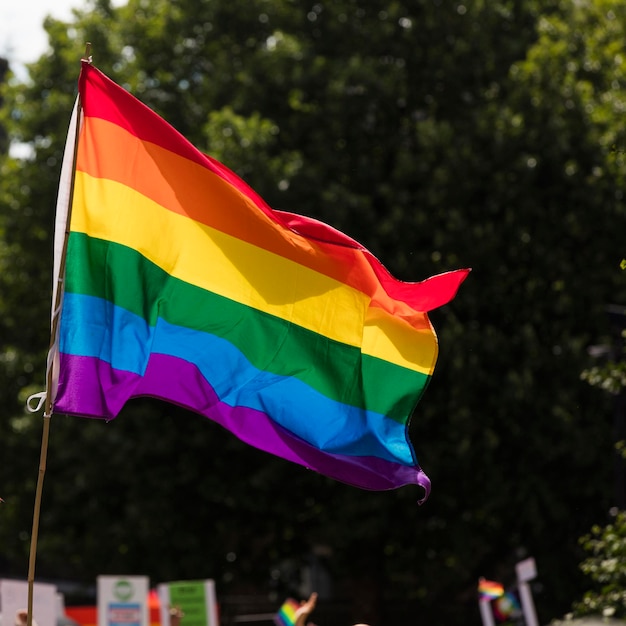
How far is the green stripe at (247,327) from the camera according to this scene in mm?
5820

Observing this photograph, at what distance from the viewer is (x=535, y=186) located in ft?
64.2

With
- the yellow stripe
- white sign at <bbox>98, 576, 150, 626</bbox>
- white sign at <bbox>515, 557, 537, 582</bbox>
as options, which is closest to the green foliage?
the yellow stripe

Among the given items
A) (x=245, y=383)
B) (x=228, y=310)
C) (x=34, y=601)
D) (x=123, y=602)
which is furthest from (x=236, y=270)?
(x=123, y=602)

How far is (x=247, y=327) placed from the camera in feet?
20.6

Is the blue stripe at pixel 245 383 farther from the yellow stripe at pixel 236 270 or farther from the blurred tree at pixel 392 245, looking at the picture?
the blurred tree at pixel 392 245

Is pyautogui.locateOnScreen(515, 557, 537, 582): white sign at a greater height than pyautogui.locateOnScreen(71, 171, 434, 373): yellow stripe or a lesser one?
greater

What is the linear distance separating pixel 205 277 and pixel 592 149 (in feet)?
46.3

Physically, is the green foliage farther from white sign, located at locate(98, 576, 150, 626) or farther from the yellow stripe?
white sign, located at locate(98, 576, 150, 626)

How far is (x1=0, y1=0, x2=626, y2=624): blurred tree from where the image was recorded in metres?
18.9

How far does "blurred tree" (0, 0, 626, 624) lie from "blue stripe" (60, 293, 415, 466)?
1212 centimetres

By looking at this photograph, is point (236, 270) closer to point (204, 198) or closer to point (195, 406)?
point (204, 198)

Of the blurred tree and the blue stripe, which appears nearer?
the blue stripe

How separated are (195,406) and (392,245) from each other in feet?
44.6

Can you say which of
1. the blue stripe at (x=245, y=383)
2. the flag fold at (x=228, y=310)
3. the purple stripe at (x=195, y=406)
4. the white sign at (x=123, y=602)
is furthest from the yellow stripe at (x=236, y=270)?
the white sign at (x=123, y=602)
